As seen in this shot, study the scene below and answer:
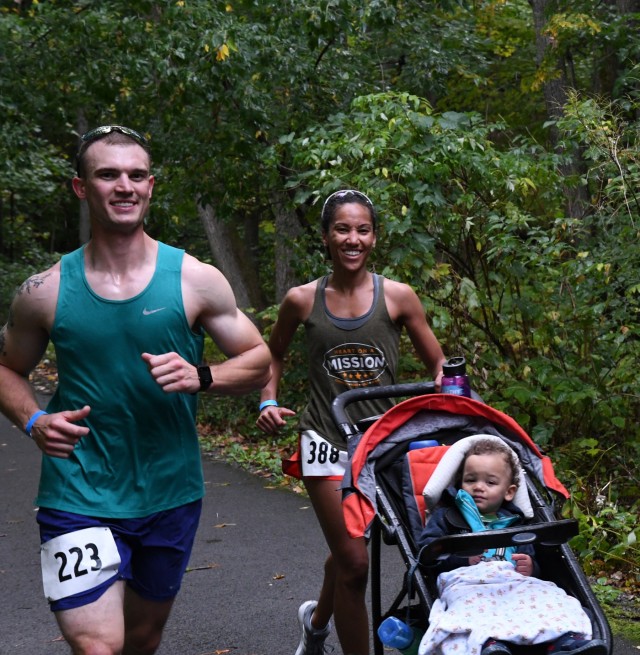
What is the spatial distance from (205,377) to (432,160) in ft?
17.9

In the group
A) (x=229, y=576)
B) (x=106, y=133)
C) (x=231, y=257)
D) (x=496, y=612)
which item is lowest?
(x=229, y=576)

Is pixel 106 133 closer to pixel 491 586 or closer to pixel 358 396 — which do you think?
pixel 358 396

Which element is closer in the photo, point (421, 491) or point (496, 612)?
point (496, 612)

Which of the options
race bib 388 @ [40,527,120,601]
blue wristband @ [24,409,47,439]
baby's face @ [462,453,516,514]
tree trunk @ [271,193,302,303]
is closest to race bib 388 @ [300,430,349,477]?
baby's face @ [462,453,516,514]

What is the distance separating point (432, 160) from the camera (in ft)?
28.7

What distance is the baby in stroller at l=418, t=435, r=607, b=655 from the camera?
3117 millimetres

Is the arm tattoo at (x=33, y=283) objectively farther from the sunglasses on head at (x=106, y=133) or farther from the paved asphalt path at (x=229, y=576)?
the paved asphalt path at (x=229, y=576)

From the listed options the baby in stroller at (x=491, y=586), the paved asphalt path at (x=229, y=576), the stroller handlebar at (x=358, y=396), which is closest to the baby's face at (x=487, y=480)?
the baby in stroller at (x=491, y=586)

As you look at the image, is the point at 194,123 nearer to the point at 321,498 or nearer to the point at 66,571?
the point at 321,498

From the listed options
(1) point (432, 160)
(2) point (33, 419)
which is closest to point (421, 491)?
(2) point (33, 419)

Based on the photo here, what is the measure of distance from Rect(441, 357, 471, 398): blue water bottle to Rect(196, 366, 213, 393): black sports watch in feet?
3.40

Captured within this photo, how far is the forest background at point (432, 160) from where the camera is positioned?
802cm

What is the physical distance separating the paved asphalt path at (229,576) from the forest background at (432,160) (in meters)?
1.32

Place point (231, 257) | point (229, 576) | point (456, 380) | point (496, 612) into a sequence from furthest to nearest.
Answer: point (231, 257) → point (229, 576) → point (456, 380) → point (496, 612)
